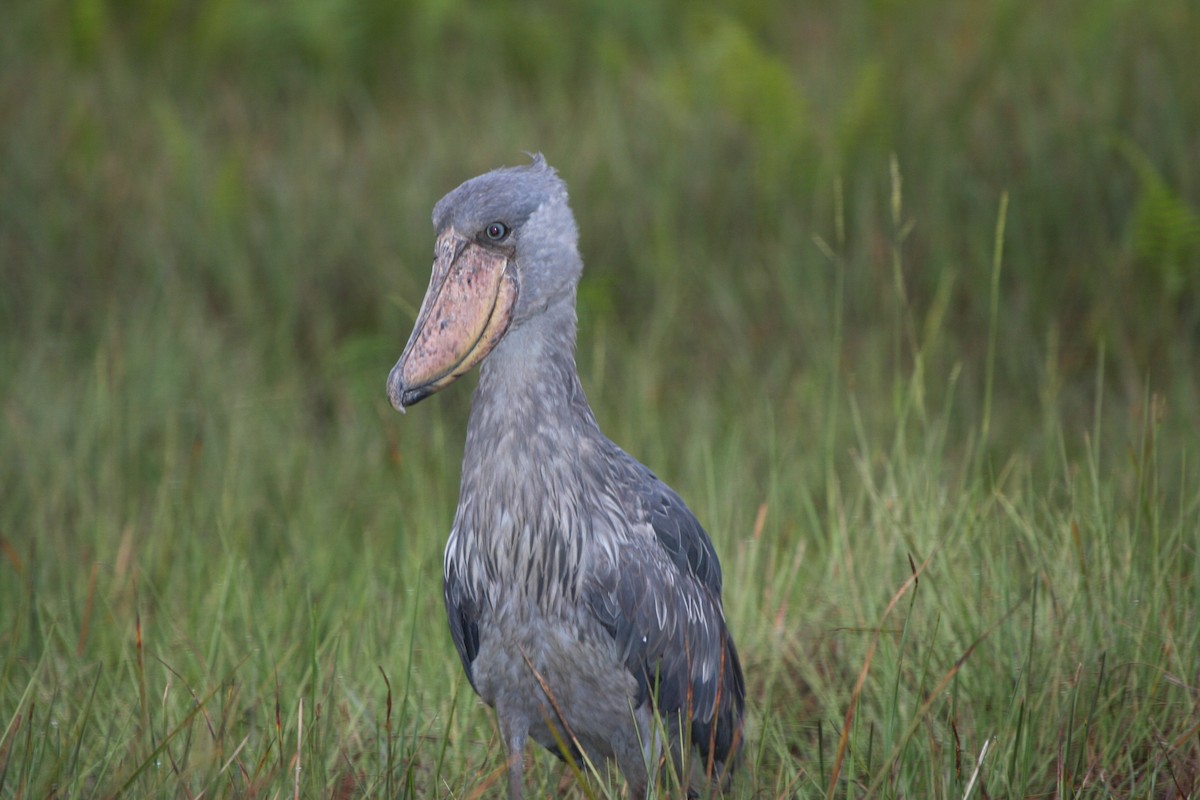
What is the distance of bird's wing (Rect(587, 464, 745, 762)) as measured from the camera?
8.43 feet

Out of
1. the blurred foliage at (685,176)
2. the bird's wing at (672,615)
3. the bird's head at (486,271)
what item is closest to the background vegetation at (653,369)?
the blurred foliage at (685,176)

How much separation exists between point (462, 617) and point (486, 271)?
0.69 m

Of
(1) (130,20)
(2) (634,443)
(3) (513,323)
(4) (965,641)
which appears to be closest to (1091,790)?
(4) (965,641)

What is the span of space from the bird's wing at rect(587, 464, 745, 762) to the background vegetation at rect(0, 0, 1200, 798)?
0.52 feet

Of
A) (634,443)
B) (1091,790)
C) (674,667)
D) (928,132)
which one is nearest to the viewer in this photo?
(1091,790)

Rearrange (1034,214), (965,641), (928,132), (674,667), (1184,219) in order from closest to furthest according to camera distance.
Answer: (674,667) → (965,641) → (1184,219) → (1034,214) → (928,132)

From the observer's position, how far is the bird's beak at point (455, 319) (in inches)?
96.2

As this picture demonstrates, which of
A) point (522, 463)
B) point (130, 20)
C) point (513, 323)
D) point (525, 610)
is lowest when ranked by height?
point (525, 610)

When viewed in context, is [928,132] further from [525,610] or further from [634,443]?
[525,610]

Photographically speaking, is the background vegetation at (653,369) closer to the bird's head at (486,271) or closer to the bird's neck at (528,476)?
the bird's neck at (528,476)

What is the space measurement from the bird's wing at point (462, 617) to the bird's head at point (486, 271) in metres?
0.36

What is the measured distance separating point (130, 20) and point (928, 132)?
4415 mm

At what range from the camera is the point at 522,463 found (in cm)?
254

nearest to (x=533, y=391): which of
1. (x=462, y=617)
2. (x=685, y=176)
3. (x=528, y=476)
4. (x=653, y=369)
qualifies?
(x=528, y=476)
